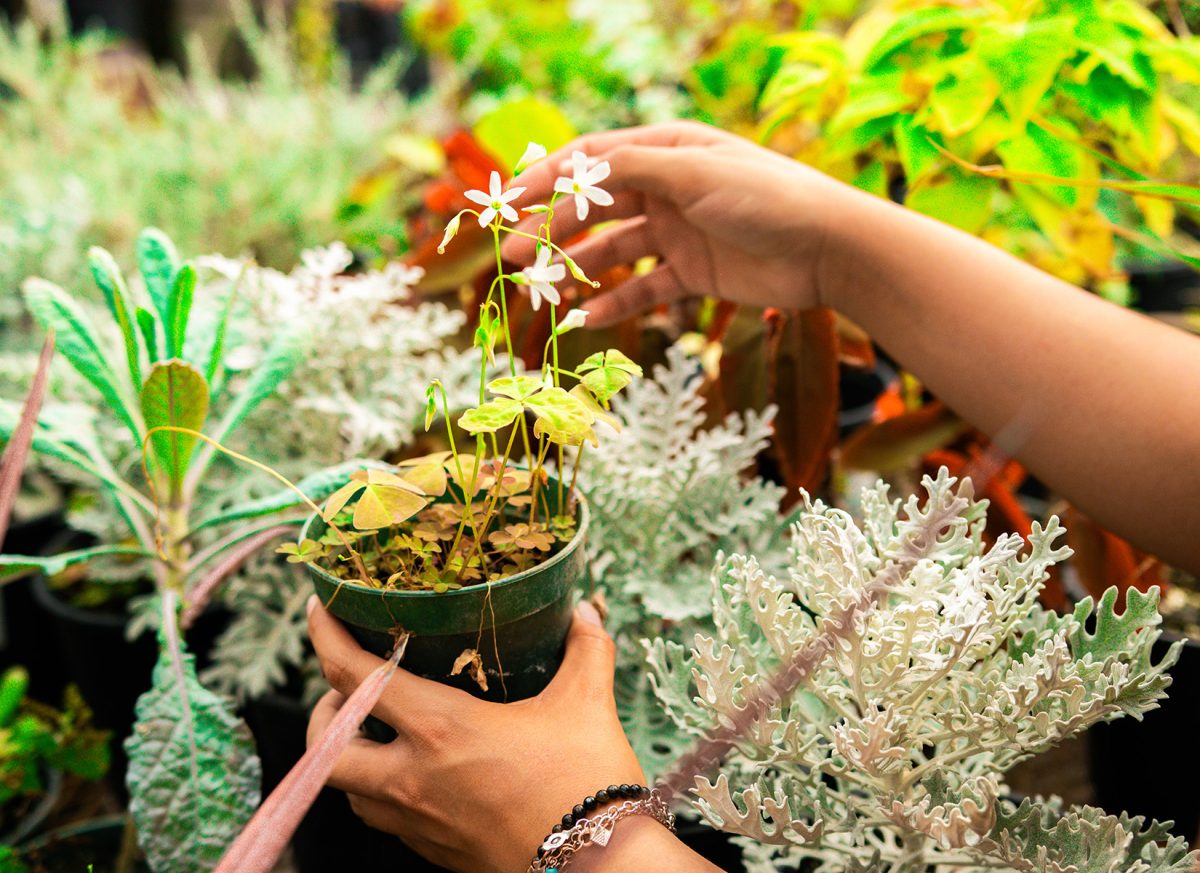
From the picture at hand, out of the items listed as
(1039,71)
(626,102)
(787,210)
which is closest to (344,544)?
Result: (787,210)

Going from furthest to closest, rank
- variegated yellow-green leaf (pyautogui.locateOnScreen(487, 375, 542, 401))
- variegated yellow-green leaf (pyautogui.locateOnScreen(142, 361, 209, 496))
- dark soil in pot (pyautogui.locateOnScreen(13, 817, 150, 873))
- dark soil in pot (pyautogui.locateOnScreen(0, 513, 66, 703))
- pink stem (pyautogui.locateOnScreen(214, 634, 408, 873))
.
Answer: dark soil in pot (pyautogui.locateOnScreen(0, 513, 66, 703)) → dark soil in pot (pyautogui.locateOnScreen(13, 817, 150, 873)) → variegated yellow-green leaf (pyautogui.locateOnScreen(142, 361, 209, 496)) → variegated yellow-green leaf (pyautogui.locateOnScreen(487, 375, 542, 401)) → pink stem (pyautogui.locateOnScreen(214, 634, 408, 873))

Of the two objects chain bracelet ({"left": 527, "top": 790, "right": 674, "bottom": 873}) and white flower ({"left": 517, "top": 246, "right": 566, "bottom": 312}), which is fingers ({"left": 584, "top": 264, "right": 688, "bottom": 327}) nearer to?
white flower ({"left": 517, "top": 246, "right": 566, "bottom": 312})

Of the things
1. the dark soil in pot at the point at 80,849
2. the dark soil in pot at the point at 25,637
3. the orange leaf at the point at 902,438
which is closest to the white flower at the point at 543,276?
the orange leaf at the point at 902,438

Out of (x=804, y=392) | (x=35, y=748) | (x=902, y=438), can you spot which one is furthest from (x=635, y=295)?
(x=35, y=748)

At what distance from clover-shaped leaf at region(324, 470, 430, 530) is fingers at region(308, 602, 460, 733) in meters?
0.10

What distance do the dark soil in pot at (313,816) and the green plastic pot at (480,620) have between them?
1.17 ft

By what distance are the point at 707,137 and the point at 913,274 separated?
0.79 ft

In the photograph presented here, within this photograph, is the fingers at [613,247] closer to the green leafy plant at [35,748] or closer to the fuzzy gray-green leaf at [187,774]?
the fuzzy gray-green leaf at [187,774]

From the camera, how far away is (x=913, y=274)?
834 millimetres

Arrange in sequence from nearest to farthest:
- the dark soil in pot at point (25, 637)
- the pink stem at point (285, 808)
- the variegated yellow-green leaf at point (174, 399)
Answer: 1. the pink stem at point (285, 808)
2. the variegated yellow-green leaf at point (174, 399)
3. the dark soil in pot at point (25, 637)

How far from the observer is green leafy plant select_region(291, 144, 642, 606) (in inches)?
22.5

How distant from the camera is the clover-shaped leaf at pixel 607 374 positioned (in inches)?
23.5

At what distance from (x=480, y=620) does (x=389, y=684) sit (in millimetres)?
74

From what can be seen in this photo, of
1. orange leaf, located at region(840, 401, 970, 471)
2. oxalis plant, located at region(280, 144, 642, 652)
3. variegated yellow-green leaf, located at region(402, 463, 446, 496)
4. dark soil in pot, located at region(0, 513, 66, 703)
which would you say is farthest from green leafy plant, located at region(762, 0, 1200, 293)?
dark soil in pot, located at region(0, 513, 66, 703)
